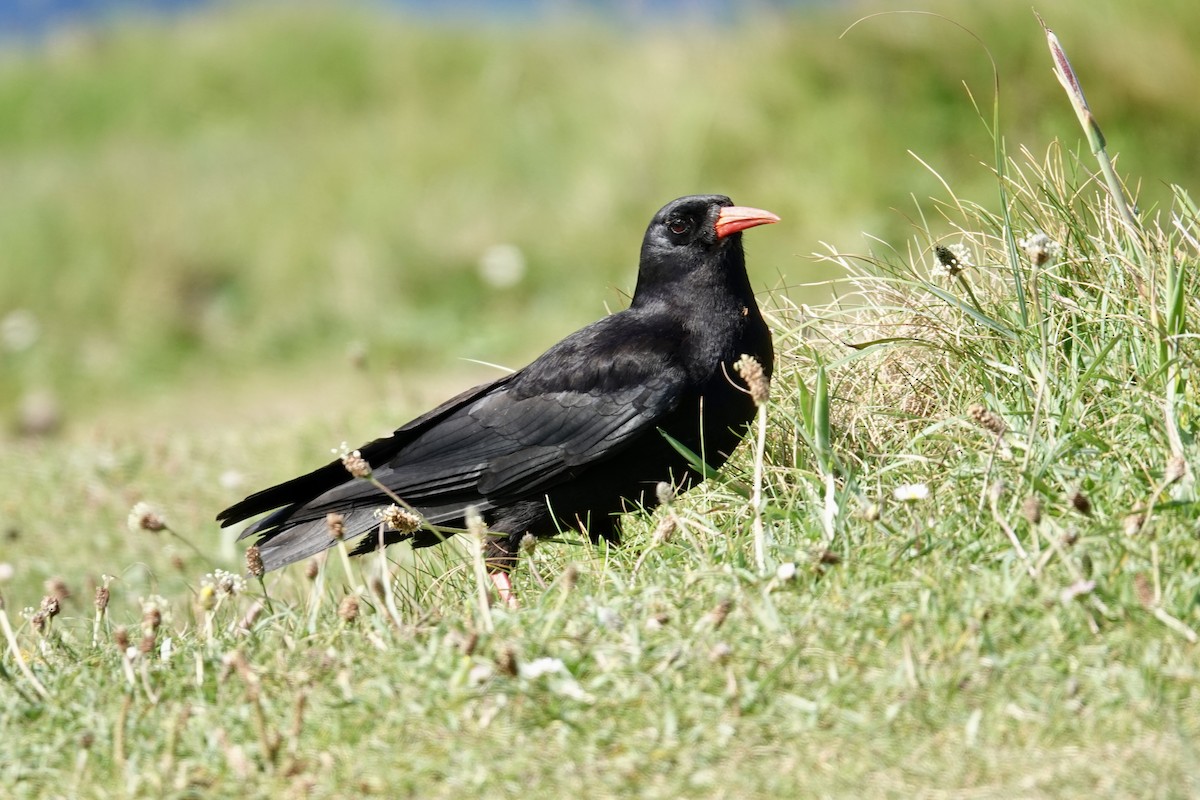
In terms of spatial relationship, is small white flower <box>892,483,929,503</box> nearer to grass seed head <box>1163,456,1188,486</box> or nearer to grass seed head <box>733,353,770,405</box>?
grass seed head <box>733,353,770,405</box>

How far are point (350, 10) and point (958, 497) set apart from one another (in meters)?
13.8

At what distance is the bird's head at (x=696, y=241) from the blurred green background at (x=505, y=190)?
3264 millimetres

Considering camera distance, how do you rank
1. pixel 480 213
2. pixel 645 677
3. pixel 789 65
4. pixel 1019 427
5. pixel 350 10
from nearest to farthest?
pixel 645 677 < pixel 1019 427 < pixel 789 65 < pixel 480 213 < pixel 350 10

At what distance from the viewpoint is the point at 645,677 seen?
2.69 m

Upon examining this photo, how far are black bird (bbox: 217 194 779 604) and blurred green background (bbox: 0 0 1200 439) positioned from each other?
3.20 metres

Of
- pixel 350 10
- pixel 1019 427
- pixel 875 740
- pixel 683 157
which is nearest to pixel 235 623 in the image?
pixel 875 740

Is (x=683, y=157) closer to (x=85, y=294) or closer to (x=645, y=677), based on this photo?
(x=85, y=294)

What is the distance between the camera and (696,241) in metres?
4.18

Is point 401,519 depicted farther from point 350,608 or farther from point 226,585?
point 226,585

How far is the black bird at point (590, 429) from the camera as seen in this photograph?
3.86m

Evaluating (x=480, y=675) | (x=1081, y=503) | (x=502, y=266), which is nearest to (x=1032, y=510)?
(x=1081, y=503)

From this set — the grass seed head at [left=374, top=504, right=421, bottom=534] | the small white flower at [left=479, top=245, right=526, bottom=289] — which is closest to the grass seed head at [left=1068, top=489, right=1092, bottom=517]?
the grass seed head at [left=374, top=504, right=421, bottom=534]

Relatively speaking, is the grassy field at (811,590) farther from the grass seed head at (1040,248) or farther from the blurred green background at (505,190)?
the blurred green background at (505,190)

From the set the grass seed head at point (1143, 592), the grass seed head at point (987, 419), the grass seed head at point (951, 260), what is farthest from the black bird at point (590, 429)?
the grass seed head at point (1143, 592)
